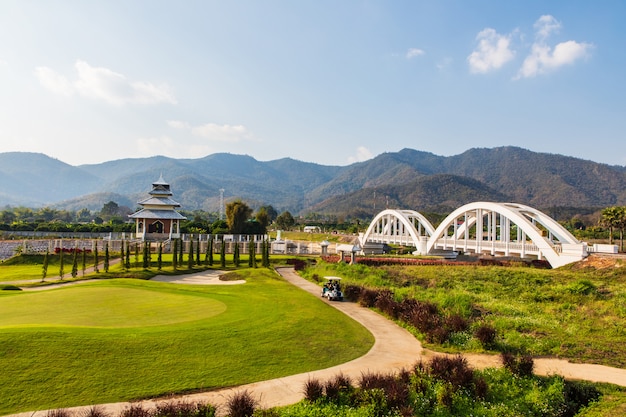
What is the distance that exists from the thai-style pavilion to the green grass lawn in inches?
1661

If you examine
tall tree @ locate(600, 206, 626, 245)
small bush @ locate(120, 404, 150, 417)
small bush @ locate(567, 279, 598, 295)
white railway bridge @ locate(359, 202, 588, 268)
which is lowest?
small bush @ locate(120, 404, 150, 417)

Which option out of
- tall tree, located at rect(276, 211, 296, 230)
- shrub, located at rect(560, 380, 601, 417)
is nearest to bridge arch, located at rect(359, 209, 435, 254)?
tall tree, located at rect(276, 211, 296, 230)

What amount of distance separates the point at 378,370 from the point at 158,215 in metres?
52.7

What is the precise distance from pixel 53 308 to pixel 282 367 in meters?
8.74

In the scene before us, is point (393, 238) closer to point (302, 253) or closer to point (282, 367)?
point (302, 253)

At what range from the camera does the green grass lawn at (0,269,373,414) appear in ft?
29.1

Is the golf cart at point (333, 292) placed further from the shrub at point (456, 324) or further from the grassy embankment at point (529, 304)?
the shrub at point (456, 324)

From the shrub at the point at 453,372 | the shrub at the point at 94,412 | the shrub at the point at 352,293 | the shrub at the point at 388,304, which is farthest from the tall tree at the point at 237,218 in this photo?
the shrub at the point at 94,412

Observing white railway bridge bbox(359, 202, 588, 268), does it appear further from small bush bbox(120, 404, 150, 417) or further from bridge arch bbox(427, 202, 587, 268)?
small bush bbox(120, 404, 150, 417)

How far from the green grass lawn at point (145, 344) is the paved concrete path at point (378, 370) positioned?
333mm

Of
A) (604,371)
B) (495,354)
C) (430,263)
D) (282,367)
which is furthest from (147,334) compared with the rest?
(430,263)

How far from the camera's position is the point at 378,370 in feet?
36.7

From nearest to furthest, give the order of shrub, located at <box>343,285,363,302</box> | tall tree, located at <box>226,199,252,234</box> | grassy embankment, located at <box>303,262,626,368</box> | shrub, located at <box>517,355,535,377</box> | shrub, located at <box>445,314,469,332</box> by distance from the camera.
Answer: shrub, located at <box>517,355,535,377</box>
grassy embankment, located at <box>303,262,626,368</box>
shrub, located at <box>445,314,469,332</box>
shrub, located at <box>343,285,363,302</box>
tall tree, located at <box>226,199,252,234</box>

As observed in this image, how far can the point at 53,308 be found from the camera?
556 inches
